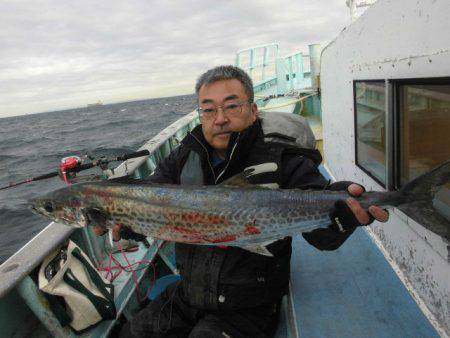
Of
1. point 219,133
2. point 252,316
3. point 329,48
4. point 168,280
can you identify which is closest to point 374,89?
point 219,133

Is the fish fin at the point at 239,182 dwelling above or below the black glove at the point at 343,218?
above

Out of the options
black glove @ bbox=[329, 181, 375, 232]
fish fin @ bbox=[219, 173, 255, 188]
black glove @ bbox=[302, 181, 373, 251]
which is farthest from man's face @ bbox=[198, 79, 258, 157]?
black glove @ bbox=[329, 181, 375, 232]

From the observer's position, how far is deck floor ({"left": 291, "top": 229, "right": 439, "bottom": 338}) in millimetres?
2324

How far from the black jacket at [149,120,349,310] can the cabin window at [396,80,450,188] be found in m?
0.71

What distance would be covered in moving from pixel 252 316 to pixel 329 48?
3.72m

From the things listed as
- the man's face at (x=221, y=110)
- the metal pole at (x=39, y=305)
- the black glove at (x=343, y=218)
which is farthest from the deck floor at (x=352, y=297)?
the metal pole at (x=39, y=305)

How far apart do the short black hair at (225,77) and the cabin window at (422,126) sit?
1.06 meters

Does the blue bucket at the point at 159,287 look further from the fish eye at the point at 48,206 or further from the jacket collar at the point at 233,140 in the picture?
the jacket collar at the point at 233,140

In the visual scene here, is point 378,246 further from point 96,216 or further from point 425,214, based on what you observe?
point 96,216

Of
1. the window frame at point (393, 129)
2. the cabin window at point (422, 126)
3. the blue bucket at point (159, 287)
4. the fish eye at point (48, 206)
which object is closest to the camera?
the cabin window at point (422, 126)

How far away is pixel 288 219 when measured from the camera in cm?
200

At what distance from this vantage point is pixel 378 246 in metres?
3.27

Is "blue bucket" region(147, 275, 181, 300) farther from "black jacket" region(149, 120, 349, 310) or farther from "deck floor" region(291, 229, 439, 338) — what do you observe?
"deck floor" region(291, 229, 439, 338)

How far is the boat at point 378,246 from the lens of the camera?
2078 millimetres
